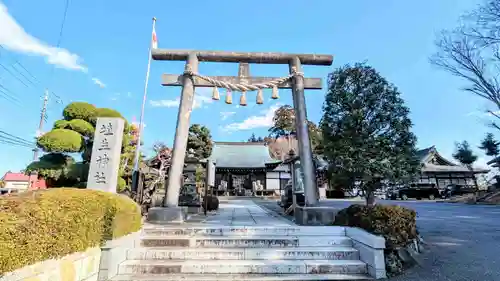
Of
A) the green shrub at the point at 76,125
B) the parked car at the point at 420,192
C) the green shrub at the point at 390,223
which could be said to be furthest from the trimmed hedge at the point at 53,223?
the parked car at the point at 420,192

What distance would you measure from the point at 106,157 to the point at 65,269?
3.33 m

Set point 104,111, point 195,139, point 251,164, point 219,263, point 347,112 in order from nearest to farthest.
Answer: point 219,263
point 347,112
point 104,111
point 251,164
point 195,139

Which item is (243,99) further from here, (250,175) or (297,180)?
(250,175)

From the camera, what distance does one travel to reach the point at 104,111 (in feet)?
36.8

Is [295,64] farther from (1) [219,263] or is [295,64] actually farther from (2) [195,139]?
(2) [195,139]

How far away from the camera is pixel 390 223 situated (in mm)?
4477

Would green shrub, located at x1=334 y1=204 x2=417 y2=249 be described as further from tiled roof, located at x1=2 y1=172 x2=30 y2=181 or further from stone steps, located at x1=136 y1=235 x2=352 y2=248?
tiled roof, located at x1=2 y1=172 x2=30 y2=181

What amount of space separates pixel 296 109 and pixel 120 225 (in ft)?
18.1

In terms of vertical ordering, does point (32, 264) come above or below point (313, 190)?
below

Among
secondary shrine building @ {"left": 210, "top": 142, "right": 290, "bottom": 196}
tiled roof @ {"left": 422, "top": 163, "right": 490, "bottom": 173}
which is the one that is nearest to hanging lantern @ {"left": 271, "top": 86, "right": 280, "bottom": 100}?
secondary shrine building @ {"left": 210, "top": 142, "right": 290, "bottom": 196}

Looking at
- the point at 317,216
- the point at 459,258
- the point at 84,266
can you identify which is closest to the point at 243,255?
the point at 84,266

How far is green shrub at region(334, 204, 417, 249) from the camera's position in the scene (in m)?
4.38

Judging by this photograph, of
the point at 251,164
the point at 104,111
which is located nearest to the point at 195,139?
the point at 251,164

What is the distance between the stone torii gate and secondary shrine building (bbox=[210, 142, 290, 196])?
68.6 ft
